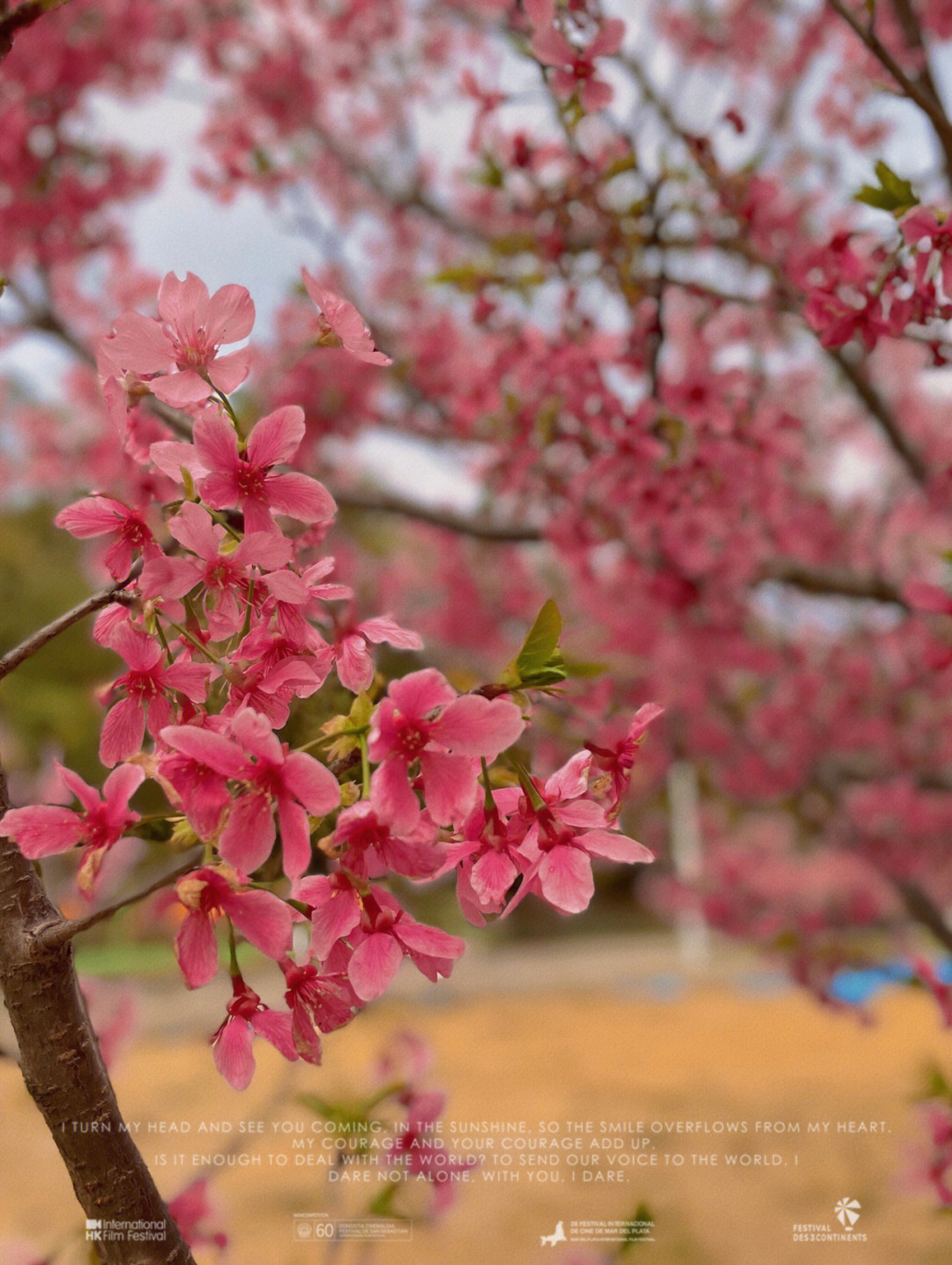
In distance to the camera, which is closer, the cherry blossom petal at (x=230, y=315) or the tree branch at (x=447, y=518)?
the cherry blossom petal at (x=230, y=315)

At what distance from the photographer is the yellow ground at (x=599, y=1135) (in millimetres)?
1167

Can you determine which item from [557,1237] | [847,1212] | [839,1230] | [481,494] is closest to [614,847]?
[557,1237]

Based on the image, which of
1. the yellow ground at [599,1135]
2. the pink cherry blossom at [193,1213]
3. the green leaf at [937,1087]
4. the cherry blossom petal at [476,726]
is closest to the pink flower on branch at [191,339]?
the cherry blossom petal at [476,726]

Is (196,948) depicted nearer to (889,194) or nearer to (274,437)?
(274,437)

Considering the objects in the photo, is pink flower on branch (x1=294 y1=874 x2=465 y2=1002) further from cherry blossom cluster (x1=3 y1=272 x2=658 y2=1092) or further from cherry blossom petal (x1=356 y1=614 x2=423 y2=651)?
cherry blossom petal (x1=356 y1=614 x2=423 y2=651)

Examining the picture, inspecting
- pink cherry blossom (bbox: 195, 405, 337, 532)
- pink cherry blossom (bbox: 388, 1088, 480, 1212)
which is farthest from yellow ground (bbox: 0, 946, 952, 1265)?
pink cherry blossom (bbox: 195, 405, 337, 532)

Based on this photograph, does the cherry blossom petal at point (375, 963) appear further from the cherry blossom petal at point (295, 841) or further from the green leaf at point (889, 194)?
the green leaf at point (889, 194)

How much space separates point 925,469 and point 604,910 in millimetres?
6453

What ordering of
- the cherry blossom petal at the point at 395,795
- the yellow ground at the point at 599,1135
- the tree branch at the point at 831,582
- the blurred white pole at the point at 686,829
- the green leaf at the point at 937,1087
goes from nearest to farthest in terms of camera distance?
the cherry blossom petal at the point at 395,795 < the green leaf at the point at 937,1087 < the yellow ground at the point at 599,1135 < the tree branch at the point at 831,582 < the blurred white pole at the point at 686,829

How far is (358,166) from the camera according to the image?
2.77m

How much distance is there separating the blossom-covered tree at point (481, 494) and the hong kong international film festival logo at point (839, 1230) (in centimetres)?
45

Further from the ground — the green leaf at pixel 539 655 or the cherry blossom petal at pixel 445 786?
the green leaf at pixel 539 655

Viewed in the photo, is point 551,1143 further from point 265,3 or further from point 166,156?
point 265,3

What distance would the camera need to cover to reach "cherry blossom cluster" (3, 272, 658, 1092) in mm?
382
